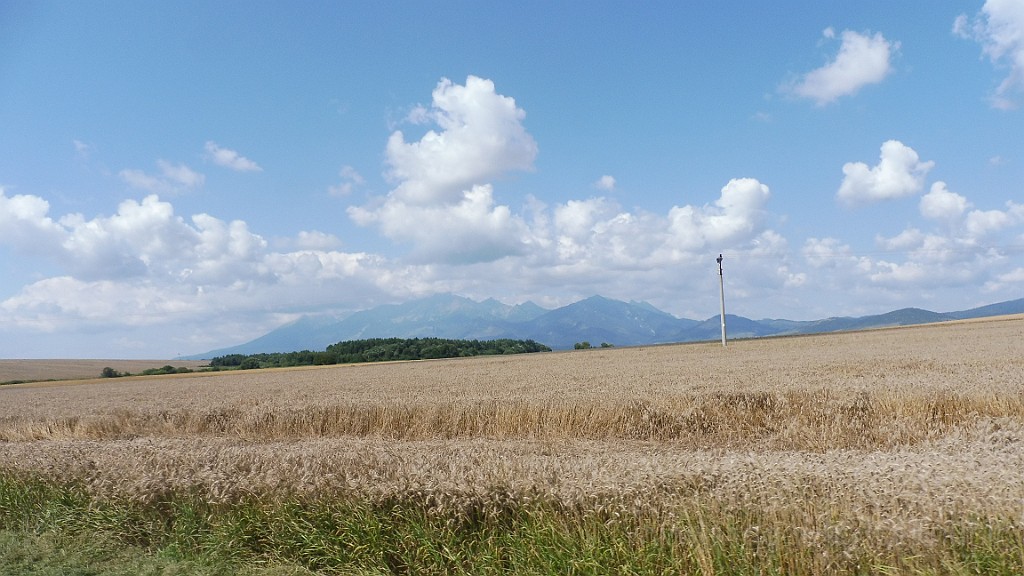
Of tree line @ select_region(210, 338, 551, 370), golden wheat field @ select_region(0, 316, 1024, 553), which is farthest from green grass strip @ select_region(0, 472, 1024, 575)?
tree line @ select_region(210, 338, 551, 370)

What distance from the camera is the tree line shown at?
3374 inches

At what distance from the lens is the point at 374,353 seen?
89.9 meters

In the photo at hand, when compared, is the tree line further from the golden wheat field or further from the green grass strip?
the green grass strip

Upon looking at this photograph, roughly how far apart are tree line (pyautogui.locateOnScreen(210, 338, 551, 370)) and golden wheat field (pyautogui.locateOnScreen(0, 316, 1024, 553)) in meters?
61.6

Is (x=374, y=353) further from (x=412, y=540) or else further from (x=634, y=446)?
(x=412, y=540)

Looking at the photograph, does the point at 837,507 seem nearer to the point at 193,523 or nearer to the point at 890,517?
the point at 890,517

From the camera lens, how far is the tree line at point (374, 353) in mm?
85688

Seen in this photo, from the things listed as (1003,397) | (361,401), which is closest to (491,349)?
(361,401)

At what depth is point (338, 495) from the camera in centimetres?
743

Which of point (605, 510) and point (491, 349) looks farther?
point (491, 349)

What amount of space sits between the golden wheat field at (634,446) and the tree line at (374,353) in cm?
6158

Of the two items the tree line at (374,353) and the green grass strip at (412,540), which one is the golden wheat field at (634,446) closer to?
the green grass strip at (412,540)

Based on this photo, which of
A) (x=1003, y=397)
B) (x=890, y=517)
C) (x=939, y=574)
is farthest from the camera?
(x=1003, y=397)

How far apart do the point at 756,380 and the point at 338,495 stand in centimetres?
1471
